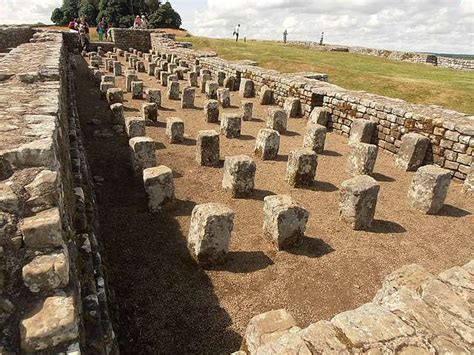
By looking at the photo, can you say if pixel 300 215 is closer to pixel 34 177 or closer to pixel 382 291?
pixel 382 291

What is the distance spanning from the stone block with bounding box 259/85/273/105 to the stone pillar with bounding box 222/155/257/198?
9.05m

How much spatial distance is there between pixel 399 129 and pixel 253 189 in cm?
543

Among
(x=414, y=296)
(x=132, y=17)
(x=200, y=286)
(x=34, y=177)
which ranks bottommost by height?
(x=200, y=286)

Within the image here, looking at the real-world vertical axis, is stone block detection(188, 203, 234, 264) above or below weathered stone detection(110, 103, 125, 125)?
below

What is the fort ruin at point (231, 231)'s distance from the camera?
9.64 feet

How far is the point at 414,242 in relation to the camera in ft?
21.9

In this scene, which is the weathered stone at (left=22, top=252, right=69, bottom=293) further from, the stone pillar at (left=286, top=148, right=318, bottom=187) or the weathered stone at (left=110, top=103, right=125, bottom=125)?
the weathered stone at (left=110, top=103, right=125, bottom=125)

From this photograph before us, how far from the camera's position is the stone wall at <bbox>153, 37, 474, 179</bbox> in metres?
9.35

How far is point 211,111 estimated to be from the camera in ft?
43.4

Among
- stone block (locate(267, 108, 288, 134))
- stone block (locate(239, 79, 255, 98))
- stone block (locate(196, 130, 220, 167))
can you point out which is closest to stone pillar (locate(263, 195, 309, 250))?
stone block (locate(196, 130, 220, 167))

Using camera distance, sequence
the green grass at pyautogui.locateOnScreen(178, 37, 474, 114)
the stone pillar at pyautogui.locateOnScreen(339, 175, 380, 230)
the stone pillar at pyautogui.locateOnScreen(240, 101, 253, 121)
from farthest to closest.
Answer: the green grass at pyautogui.locateOnScreen(178, 37, 474, 114) < the stone pillar at pyautogui.locateOnScreen(240, 101, 253, 121) < the stone pillar at pyautogui.locateOnScreen(339, 175, 380, 230)

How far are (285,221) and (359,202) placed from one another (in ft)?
5.54

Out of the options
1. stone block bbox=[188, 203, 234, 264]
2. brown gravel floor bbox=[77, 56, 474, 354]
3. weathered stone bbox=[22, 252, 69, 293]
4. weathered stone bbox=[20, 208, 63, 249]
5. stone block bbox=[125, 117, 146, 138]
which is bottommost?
brown gravel floor bbox=[77, 56, 474, 354]

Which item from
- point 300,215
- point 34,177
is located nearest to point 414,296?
point 300,215
